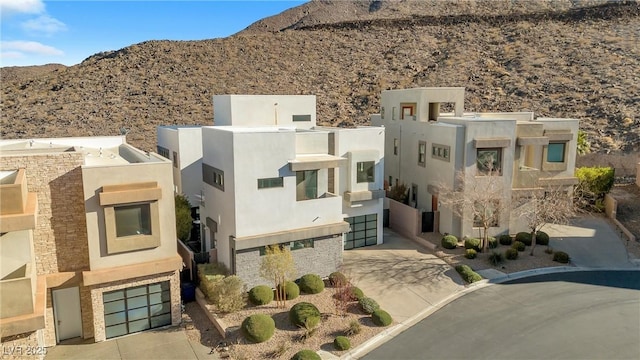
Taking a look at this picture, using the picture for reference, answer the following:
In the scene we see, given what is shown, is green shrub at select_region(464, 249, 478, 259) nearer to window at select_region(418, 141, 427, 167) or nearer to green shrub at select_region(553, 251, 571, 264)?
green shrub at select_region(553, 251, 571, 264)

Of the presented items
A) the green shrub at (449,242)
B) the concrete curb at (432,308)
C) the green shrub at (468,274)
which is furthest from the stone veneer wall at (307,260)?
the green shrub at (449,242)

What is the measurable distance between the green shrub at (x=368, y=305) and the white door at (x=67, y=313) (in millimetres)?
11424

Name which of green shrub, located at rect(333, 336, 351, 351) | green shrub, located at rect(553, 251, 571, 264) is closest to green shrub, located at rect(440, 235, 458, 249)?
green shrub, located at rect(553, 251, 571, 264)

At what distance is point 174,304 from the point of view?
18.7 metres

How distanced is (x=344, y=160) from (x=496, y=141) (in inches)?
398

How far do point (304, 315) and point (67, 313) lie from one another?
9.23m

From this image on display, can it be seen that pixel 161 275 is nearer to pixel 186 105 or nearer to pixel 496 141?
pixel 496 141

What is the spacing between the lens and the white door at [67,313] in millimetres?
17141

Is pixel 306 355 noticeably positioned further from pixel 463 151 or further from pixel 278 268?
pixel 463 151

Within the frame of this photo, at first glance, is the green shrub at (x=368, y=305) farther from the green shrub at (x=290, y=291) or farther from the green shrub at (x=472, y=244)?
the green shrub at (x=472, y=244)

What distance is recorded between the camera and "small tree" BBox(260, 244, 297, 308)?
1931 cm

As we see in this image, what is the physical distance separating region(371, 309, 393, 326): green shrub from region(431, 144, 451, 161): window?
1249 centimetres

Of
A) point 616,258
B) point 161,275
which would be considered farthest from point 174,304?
point 616,258

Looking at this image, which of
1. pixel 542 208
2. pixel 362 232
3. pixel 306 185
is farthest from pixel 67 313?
pixel 542 208
